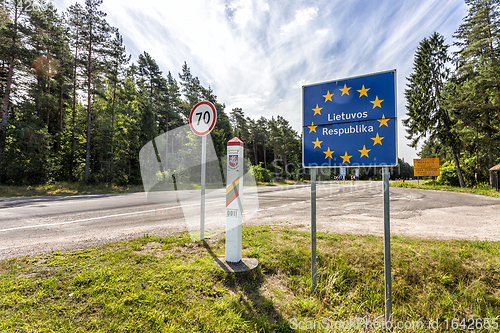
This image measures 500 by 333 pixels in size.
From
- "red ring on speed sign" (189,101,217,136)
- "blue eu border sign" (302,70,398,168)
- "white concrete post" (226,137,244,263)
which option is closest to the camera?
"blue eu border sign" (302,70,398,168)

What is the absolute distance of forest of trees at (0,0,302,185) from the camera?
66.5 ft

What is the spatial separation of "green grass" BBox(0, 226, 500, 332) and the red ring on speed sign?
228cm

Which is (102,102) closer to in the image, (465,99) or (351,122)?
(351,122)

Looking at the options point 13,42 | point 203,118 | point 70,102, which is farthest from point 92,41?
point 203,118

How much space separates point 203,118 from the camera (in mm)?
4574

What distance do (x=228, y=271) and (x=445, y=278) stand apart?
3296 millimetres

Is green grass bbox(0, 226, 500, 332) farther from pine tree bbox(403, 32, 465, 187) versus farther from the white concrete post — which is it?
pine tree bbox(403, 32, 465, 187)

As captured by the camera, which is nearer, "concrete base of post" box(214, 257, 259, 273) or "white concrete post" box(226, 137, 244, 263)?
"concrete base of post" box(214, 257, 259, 273)

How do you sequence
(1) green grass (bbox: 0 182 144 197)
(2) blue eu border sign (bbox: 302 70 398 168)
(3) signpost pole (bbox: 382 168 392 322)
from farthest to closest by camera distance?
1. (1) green grass (bbox: 0 182 144 197)
2. (2) blue eu border sign (bbox: 302 70 398 168)
3. (3) signpost pole (bbox: 382 168 392 322)

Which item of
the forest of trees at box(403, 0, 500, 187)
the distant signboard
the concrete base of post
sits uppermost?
the forest of trees at box(403, 0, 500, 187)

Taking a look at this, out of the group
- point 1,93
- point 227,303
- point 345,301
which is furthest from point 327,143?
point 1,93

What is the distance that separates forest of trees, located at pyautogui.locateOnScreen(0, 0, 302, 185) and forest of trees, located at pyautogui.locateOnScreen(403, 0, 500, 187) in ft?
89.0

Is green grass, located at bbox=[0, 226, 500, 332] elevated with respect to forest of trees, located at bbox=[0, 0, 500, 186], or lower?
lower

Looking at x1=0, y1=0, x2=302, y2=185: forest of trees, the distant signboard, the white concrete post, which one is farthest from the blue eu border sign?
the distant signboard
